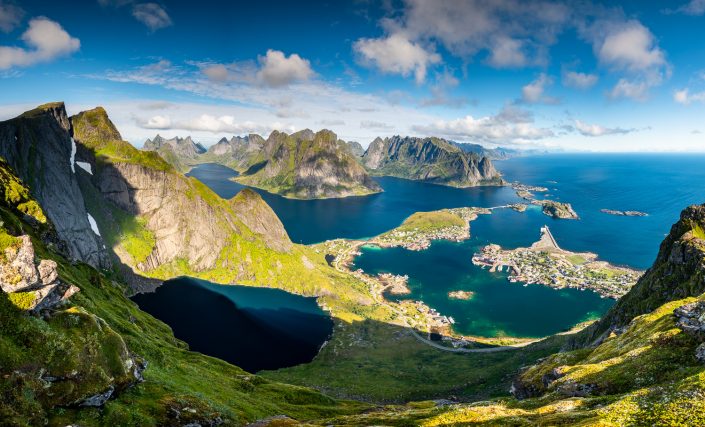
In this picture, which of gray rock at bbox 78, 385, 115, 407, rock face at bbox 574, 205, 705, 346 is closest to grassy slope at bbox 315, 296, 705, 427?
rock face at bbox 574, 205, 705, 346

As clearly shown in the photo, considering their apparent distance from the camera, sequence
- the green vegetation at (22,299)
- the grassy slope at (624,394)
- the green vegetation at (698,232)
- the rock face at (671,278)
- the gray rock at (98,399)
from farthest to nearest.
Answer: the green vegetation at (698,232) → the rock face at (671,278) → the green vegetation at (22,299) → the gray rock at (98,399) → the grassy slope at (624,394)

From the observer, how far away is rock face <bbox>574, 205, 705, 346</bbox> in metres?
111

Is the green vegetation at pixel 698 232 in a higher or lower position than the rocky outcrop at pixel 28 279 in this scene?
higher

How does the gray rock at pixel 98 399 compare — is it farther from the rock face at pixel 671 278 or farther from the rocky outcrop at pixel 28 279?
the rock face at pixel 671 278

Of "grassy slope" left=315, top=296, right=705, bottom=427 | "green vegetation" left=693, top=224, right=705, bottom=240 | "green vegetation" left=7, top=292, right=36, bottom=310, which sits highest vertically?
"green vegetation" left=693, top=224, right=705, bottom=240

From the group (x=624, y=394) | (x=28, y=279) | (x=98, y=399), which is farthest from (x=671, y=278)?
(x=28, y=279)

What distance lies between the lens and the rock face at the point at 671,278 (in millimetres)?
111250

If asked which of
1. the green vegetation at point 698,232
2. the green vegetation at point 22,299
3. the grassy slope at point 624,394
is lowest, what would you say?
the grassy slope at point 624,394

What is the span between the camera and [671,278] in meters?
119

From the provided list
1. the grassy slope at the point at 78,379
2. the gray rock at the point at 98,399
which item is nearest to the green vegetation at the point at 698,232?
the grassy slope at the point at 78,379

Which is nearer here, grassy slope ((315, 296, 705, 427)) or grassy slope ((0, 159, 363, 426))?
grassy slope ((0, 159, 363, 426))

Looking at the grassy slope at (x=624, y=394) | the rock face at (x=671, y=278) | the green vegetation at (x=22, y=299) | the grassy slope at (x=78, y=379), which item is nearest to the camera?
the grassy slope at (x=78, y=379)

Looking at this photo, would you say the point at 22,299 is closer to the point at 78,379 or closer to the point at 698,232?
the point at 78,379

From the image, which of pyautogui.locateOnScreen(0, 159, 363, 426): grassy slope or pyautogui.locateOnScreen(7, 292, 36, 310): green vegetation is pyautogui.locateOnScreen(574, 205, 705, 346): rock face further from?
pyautogui.locateOnScreen(7, 292, 36, 310): green vegetation
